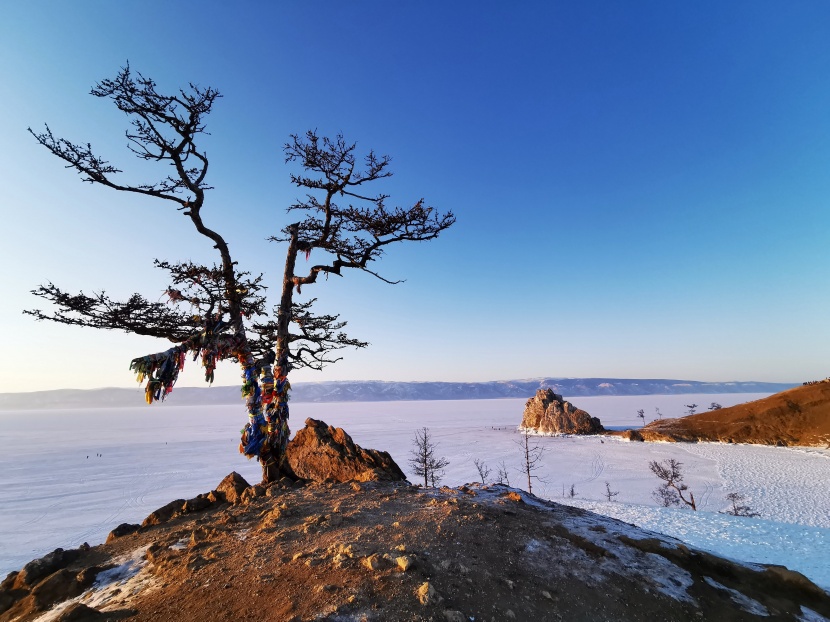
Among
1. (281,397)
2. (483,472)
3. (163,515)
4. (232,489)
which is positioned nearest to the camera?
(163,515)

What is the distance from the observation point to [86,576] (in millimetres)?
4582

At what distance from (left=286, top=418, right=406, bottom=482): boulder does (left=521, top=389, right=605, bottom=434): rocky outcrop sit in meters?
80.3

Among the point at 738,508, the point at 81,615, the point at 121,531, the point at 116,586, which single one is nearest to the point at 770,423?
the point at 738,508

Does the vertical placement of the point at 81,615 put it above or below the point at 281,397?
below

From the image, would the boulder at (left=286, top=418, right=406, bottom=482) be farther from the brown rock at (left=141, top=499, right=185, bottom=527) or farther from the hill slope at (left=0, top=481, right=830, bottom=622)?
the hill slope at (left=0, top=481, right=830, bottom=622)

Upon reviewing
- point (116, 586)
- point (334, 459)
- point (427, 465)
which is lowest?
point (427, 465)

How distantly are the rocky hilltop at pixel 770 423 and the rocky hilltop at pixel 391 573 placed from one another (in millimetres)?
66539

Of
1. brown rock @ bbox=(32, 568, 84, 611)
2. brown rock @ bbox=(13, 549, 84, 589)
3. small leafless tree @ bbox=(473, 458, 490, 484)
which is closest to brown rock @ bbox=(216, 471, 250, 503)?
brown rock @ bbox=(13, 549, 84, 589)

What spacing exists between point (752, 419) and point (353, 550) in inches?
3069

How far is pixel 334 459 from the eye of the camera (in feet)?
32.3

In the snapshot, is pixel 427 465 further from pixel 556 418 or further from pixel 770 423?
pixel 556 418

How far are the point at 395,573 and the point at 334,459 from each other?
249 inches

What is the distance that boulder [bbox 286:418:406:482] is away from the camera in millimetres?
9508

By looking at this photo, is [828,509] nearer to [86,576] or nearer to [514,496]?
[514,496]
